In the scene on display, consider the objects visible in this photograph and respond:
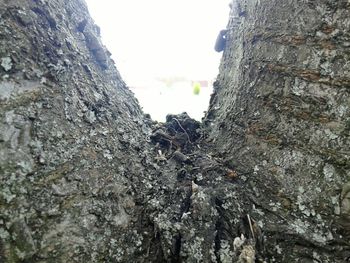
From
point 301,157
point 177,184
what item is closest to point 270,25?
point 301,157

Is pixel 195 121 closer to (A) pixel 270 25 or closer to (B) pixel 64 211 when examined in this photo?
(A) pixel 270 25

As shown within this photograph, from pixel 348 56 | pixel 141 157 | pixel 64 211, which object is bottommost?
pixel 64 211

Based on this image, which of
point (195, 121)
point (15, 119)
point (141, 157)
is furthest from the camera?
point (195, 121)

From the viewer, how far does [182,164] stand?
94cm

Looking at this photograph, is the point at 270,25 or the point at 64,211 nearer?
the point at 64,211

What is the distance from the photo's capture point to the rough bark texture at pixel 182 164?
697mm

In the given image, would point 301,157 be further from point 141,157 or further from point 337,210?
point 141,157

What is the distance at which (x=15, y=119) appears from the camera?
70 centimetres

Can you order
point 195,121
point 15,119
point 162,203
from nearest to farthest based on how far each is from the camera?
1. point 15,119
2. point 162,203
3. point 195,121

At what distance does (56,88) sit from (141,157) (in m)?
0.28

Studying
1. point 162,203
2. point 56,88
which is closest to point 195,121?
point 162,203

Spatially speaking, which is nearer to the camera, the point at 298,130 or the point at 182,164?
the point at 298,130

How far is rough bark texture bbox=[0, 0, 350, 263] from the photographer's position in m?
0.70

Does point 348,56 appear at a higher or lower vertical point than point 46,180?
higher
